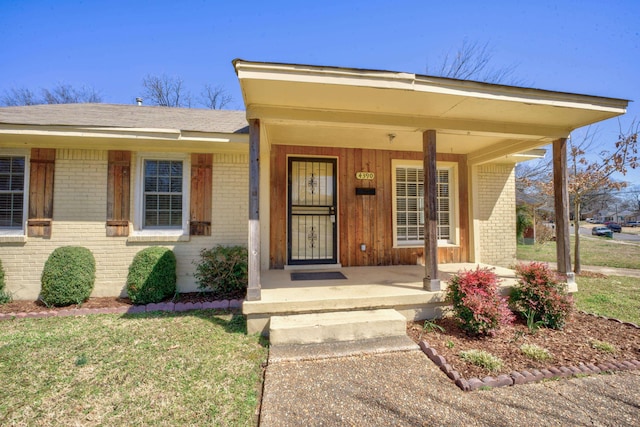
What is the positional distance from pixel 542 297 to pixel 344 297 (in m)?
2.64

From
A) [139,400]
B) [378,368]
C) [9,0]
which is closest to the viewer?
[139,400]

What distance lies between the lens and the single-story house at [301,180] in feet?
12.0

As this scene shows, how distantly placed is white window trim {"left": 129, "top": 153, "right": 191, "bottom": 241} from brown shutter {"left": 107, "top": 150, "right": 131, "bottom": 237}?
0.14 meters

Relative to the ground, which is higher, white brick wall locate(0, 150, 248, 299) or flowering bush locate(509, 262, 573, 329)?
white brick wall locate(0, 150, 248, 299)

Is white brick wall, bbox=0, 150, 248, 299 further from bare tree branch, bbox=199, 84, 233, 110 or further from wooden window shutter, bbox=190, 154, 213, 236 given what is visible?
bare tree branch, bbox=199, 84, 233, 110

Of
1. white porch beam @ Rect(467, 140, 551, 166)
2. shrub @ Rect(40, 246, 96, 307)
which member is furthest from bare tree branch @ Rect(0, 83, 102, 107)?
white porch beam @ Rect(467, 140, 551, 166)

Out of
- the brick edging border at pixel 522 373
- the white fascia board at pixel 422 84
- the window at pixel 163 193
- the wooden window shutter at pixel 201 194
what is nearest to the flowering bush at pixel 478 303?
the brick edging border at pixel 522 373

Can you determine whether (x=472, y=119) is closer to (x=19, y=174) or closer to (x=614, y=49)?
(x=614, y=49)

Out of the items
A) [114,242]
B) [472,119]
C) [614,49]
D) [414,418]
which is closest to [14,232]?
[114,242]

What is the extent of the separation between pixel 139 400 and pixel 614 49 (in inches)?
459

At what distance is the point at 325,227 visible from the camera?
19.5 ft

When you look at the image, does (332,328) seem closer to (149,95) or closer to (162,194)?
(162,194)

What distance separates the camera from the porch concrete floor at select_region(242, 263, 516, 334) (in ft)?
11.7

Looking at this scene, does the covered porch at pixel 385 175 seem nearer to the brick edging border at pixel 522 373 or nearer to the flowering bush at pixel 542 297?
the flowering bush at pixel 542 297
